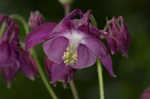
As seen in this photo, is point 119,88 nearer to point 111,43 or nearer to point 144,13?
point 144,13

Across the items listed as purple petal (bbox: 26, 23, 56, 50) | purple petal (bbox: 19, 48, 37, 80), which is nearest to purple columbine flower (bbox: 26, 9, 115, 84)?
purple petal (bbox: 26, 23, 56, 50)

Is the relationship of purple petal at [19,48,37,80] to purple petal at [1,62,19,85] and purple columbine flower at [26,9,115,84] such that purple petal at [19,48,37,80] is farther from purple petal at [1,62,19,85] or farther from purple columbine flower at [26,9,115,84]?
purple columbine flower at [26,9,115,84]

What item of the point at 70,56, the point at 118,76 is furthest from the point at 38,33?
the point at 118,76

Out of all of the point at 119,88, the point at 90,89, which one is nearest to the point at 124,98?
the point at 119,88

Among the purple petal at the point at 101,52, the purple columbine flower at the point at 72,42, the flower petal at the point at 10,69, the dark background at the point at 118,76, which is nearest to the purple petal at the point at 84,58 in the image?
the purple columbine flower at the point at 72,42

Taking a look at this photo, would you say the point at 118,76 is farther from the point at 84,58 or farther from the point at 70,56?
the point at 70,56

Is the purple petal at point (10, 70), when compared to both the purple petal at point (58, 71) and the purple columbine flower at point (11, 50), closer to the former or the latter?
the purple columbine flower at point (11, 50)

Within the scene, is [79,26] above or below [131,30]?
above
